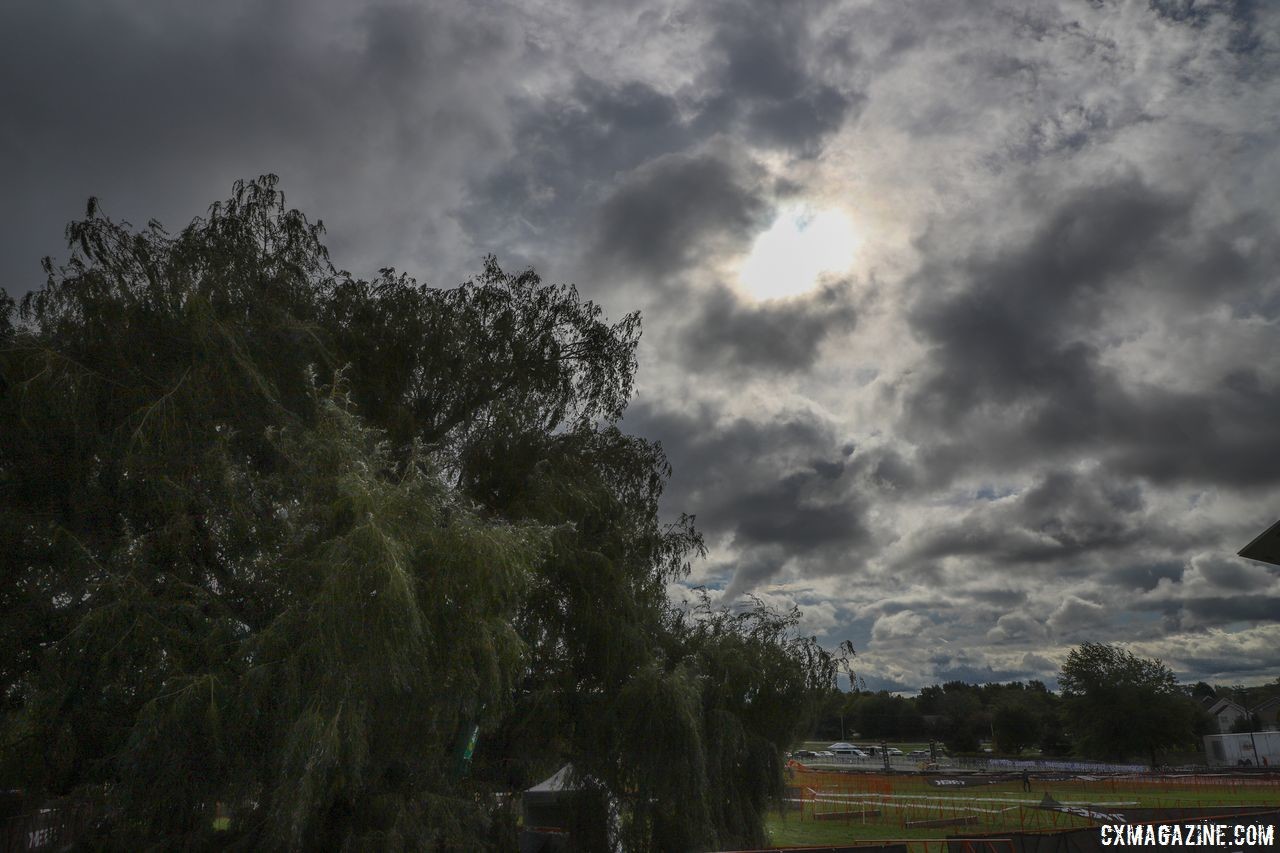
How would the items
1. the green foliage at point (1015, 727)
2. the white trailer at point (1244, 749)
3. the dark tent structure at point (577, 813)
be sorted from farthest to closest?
the green foliage at point (1015, 727), the white trailer at point (1244, 749), the dark tent structure at point (577, 813)

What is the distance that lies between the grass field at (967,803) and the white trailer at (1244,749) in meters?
33.2

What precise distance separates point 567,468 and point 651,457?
3117 mm

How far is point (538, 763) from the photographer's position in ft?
57.4

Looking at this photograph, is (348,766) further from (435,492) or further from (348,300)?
(348,300)

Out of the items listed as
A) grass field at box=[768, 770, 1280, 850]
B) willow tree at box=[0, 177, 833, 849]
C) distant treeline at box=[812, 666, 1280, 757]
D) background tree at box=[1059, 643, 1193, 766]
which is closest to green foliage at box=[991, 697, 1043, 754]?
distant treeline at box=[812, 666, 1280, 757]

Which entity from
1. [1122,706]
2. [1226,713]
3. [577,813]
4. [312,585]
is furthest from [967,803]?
[1226,713]

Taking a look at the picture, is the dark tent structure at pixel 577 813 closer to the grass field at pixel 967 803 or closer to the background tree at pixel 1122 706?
the grass field at pixel 967 803

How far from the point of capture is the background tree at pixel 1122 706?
85.5 metres

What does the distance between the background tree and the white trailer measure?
126 inches

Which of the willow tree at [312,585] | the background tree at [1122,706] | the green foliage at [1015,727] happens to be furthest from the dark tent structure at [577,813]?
the green foliage at [1015,727]

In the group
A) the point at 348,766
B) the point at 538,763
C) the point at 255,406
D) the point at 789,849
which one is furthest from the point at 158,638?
the point at 789,849

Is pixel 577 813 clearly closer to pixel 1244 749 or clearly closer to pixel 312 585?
pixel 312 585

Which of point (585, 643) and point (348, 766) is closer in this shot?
point (348, 766)

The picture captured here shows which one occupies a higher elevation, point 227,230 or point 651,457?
point 227,230
